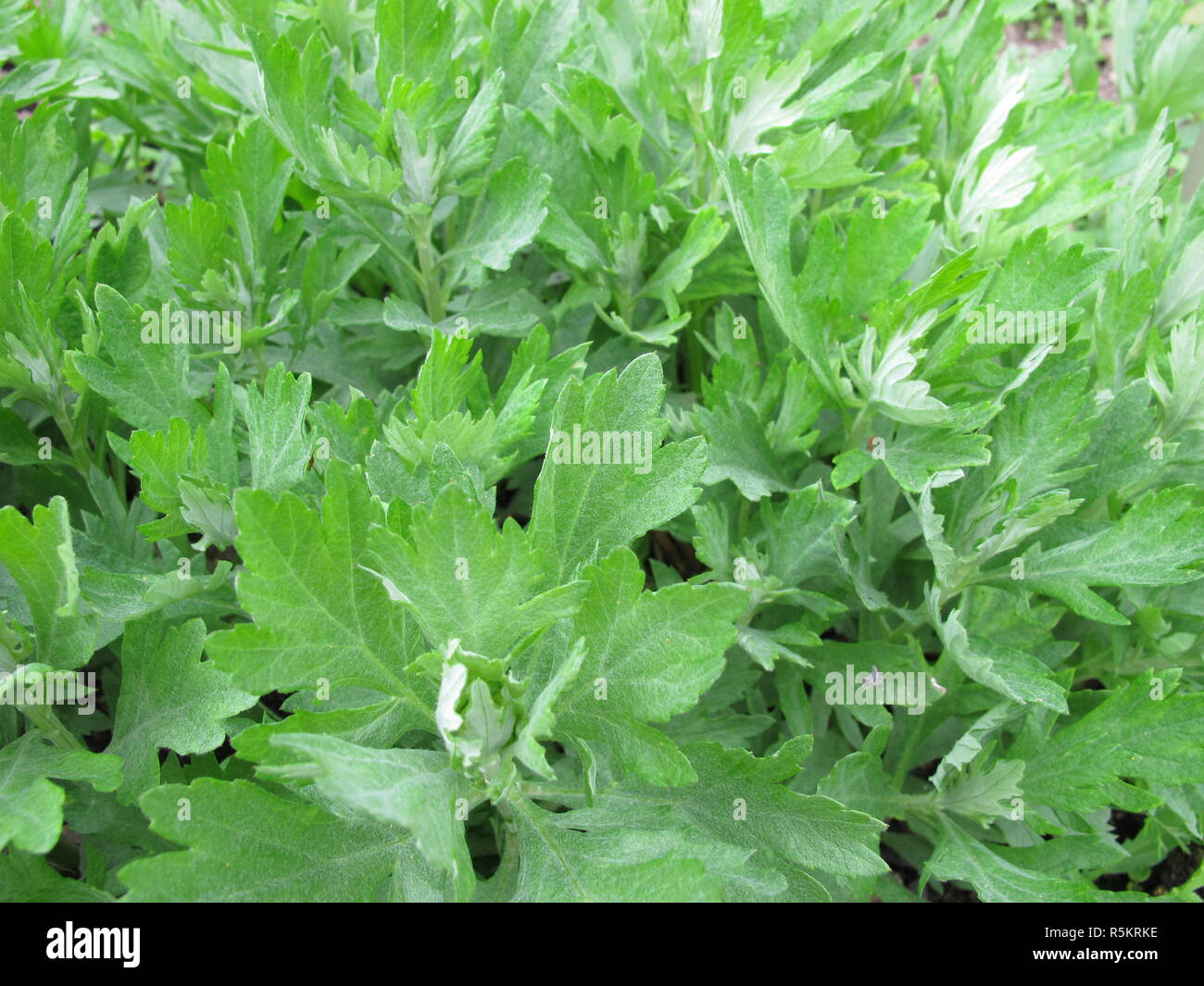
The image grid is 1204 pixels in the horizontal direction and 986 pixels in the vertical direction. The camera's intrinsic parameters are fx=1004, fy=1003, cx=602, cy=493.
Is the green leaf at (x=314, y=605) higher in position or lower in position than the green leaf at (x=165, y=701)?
higher

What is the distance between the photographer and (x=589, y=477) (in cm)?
121

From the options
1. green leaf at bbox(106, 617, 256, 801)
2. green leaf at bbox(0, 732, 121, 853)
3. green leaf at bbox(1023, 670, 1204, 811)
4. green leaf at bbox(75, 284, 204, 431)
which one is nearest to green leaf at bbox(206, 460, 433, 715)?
green leaf at bbox(106, 617, 256, 801)

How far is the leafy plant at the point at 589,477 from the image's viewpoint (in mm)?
1105

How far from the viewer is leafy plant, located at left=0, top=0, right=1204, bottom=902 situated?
1.11 meters

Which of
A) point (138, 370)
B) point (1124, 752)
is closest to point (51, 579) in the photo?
point (138, 370)

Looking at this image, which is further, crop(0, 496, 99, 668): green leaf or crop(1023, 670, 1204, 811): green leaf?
crop(1023, 670, 1204, 811): green leaf

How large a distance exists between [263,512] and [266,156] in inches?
Result: 28.5

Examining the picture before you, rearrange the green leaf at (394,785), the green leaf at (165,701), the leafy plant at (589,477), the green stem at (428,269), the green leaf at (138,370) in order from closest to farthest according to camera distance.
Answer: the green leaf at (394,785) → the leafy plant at (589,477) → the green leaf at (165,701) → the green leaf at (138,370) → the green stem at (428,269)

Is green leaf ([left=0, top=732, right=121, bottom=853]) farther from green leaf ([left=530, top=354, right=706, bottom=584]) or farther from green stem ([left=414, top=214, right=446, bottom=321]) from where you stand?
green stem ([left=414, top=214, right=446, bottom=321])

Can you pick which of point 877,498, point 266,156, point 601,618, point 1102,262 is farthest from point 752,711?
point 266,156

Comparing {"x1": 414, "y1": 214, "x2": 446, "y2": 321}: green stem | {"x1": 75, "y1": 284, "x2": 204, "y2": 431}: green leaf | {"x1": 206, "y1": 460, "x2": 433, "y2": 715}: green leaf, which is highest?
{"x1": 414, "y1": 214, "x2": 446, "y2": 321}: green stem

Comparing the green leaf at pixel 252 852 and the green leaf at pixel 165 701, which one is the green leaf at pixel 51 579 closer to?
the green leaf at pixel 165 701

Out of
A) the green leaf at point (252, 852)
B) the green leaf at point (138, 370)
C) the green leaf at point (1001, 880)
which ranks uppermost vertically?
the green leaf at point (138, 370)

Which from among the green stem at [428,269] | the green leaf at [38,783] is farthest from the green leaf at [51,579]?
the green stem at [428,269]
